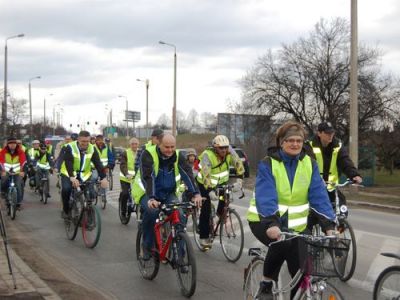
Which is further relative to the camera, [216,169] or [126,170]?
[126,170]

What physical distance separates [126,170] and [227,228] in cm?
449

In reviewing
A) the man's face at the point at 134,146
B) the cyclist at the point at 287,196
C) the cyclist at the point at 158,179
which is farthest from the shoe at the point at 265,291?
the man's face at the point at 134,146

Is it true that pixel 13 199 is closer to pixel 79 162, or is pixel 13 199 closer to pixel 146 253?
pixel 79 162

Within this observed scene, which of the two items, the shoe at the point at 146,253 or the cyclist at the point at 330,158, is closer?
the shoe at the point at 146,253

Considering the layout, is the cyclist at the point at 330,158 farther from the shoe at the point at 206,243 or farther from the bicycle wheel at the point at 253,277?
the bicycle wheel at the point at 253,277

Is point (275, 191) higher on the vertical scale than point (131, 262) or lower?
higher

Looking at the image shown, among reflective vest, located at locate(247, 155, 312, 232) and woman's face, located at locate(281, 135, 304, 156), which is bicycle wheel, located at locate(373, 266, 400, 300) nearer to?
reflective vest, located at locate(247, 155, 312, 232)

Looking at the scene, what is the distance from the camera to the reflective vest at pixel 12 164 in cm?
1254

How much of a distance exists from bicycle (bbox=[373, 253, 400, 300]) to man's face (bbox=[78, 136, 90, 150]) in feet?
21.0

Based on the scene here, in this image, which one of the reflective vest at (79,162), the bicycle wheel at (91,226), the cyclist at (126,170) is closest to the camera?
the bicycle wheel at (91,226)

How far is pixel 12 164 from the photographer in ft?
41.3

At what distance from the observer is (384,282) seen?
4.70 meters

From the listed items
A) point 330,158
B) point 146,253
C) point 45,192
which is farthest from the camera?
point 45,192

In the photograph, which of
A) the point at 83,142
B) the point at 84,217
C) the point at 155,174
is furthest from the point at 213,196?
the point at 83,142
